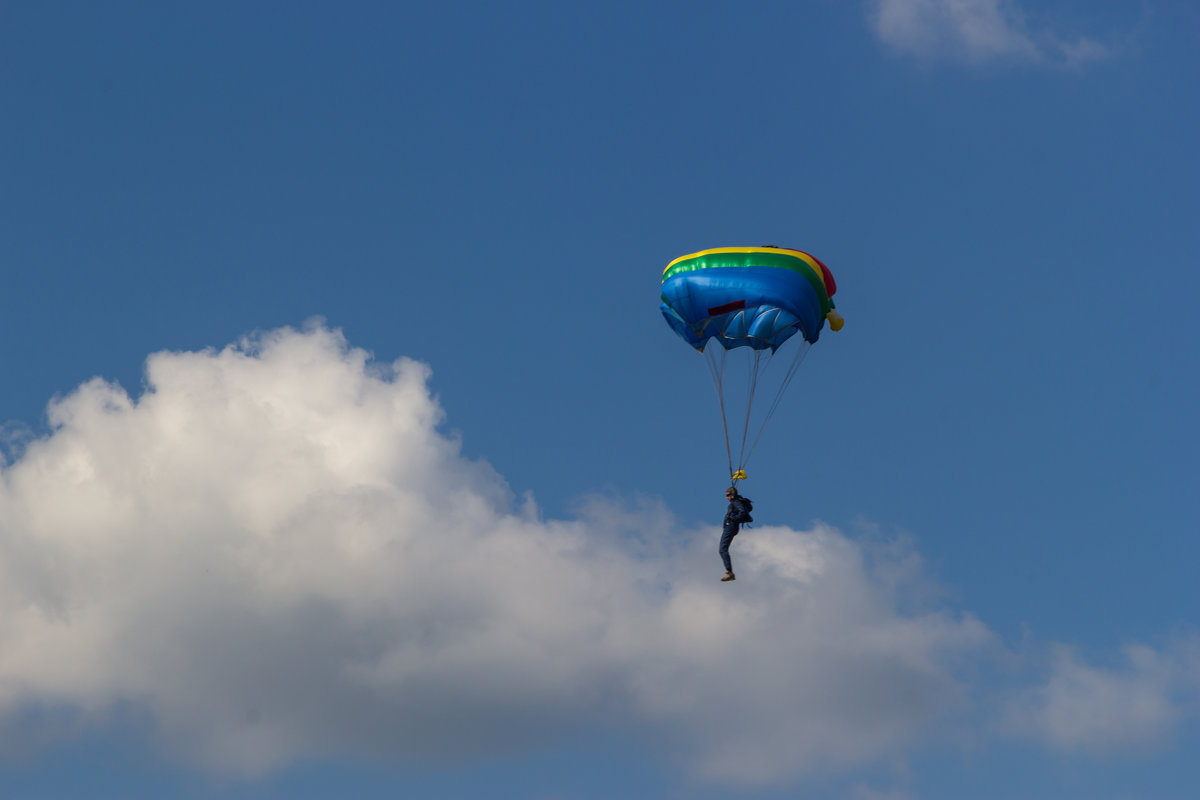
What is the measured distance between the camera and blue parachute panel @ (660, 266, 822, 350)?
52844mm

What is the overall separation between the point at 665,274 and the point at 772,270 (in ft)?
13.1

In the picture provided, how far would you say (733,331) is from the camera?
53344 millimetres

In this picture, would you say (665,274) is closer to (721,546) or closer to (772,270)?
(772,270)

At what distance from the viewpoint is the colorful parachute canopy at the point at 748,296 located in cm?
5288

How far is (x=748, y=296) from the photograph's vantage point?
5291cm

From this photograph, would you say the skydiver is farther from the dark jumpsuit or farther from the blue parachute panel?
the blue parachute panel

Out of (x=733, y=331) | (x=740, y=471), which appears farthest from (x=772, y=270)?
(x=740, y=471)

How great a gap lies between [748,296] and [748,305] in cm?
30

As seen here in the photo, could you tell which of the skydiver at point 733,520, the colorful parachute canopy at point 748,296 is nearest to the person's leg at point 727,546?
the skydiver at point 733,520

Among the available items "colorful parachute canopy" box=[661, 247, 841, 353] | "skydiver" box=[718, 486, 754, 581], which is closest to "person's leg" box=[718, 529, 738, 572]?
"skydiver" box=[718, 486, 754, 581]

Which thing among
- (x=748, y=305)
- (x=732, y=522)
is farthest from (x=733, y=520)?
(x=748, y=305)

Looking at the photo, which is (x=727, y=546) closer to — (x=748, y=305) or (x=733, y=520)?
(x=733, y=520)

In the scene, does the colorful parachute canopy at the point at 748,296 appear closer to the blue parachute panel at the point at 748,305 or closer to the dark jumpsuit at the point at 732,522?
the blue parachute panel at the point at 748,305

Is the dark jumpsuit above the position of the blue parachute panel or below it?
below
